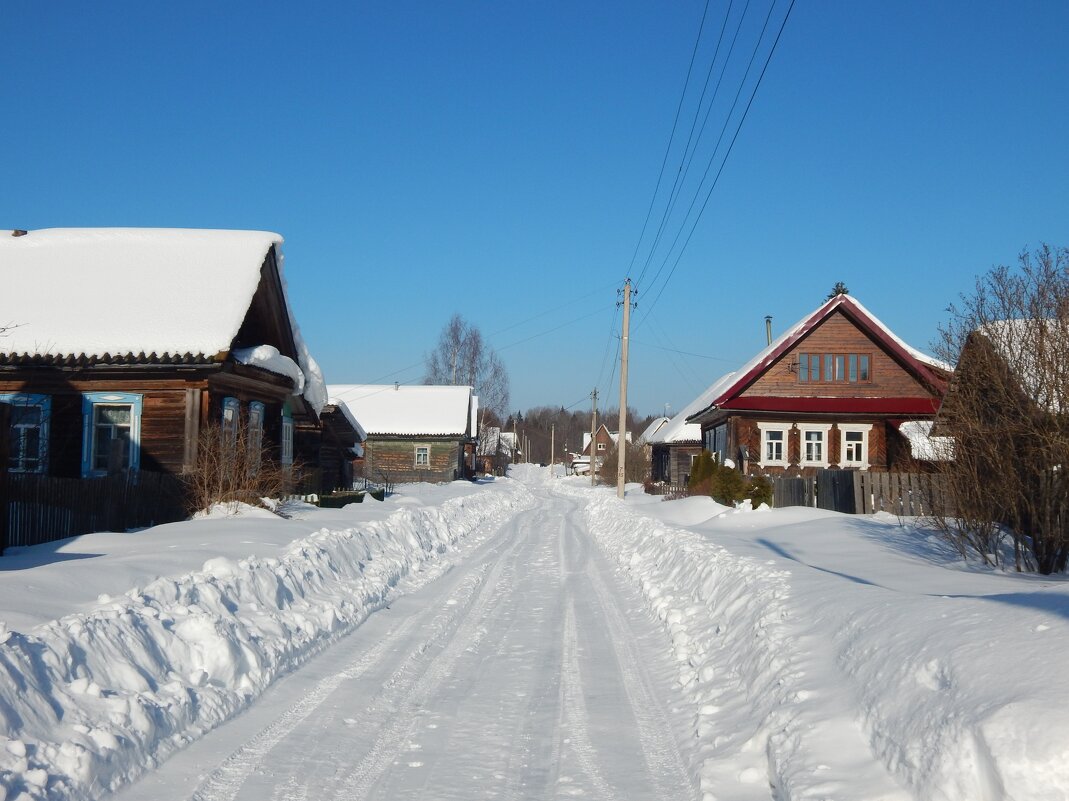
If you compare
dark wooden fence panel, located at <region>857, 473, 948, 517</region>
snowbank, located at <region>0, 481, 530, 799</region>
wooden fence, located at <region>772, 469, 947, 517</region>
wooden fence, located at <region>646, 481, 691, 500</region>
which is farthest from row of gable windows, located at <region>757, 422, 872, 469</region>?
snowbank, located at <region>0, 481, 530, 799</region>

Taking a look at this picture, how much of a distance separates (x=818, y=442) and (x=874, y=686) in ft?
93.0

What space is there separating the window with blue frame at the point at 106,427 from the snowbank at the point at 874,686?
1298 centimetres

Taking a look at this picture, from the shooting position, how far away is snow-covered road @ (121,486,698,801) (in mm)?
5383

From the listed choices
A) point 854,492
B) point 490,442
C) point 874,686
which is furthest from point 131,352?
point 490,442

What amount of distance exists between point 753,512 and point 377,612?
41.8ft

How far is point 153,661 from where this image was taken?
6.70 m

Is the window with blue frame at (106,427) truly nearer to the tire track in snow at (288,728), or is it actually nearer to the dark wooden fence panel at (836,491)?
the tire track in snow at (288,728)

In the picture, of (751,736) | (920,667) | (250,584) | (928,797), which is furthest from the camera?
(250,584)

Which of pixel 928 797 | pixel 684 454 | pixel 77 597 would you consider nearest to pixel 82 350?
pixel 77 597

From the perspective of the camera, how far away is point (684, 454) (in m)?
51.8

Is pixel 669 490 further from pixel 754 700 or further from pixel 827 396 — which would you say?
pixel 754 700

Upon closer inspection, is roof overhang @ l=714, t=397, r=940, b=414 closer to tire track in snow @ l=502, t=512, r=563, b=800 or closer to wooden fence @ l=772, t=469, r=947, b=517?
wooden fence @ l=772, t=469, r=947, b=517

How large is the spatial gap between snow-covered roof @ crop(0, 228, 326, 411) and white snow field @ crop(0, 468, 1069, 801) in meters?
7.95

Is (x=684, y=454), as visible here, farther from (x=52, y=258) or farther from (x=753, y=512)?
(x=52, y=258)
